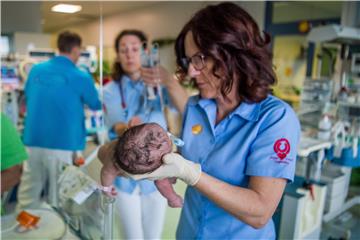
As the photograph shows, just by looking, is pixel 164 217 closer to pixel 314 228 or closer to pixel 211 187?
pixel 211 187

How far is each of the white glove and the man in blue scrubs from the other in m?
1.68

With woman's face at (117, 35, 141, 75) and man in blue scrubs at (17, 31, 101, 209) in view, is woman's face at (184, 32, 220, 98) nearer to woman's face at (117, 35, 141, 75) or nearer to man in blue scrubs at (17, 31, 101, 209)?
woman's face at (117, 35, 141, 75)

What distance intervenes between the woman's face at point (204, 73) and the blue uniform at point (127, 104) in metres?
0.50

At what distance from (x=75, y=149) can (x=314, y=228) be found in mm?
1835

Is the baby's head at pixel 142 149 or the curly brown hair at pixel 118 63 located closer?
the baby's head at pixel 142 149

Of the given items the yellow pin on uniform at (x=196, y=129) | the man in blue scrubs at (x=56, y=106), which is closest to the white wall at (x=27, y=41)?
the man in blue scrubs at (x=56, y=106)

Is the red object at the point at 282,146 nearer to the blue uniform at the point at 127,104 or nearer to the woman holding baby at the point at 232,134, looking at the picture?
the woman holding baby at the point at 232,134

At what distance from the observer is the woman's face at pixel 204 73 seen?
0.87 metres

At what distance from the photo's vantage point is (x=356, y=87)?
328cm

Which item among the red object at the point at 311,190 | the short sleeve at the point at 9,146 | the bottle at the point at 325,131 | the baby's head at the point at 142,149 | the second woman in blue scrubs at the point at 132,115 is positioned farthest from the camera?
the bottle at the point at 325,131

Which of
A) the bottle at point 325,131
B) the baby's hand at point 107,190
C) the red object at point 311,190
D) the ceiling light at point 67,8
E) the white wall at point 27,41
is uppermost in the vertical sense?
the white wall at point 27,41

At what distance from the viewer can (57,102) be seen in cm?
234

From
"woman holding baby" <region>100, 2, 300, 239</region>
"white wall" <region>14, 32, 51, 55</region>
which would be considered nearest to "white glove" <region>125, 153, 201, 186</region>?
"woman holding baby" <region>100, 2, 300, 239</region>

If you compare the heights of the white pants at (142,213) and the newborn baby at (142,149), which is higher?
the newborn baby at (142,149)
